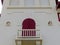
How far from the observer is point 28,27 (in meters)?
11.8

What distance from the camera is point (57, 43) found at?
37.5 feet

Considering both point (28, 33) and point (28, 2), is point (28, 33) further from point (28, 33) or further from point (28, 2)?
point (28, 2)

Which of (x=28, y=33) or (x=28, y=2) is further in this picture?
(x=28, y=2)

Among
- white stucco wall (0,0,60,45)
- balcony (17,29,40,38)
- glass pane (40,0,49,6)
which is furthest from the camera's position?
glass pane (40,0,49,6)

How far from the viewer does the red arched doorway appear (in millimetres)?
11352

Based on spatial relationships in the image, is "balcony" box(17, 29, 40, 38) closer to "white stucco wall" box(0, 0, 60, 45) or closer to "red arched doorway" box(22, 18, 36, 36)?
"red arched doorway" box(22, 18, 36, 36)

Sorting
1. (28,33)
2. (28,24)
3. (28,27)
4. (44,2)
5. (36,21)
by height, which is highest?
(44,2)

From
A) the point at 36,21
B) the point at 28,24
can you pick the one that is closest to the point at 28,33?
the point at 28,24

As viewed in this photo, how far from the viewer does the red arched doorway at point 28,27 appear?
37.2 ft

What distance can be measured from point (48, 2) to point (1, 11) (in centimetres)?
295

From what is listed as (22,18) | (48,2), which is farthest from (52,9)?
(22,18)

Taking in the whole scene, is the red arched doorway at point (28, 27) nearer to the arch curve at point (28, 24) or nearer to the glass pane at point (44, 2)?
the arch curve at point (28, 24)

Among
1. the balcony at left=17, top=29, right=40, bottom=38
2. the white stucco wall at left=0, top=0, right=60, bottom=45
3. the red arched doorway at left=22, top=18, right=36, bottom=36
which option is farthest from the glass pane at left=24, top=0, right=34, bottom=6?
the balcony at left=17, top=29, right=40, bottom=38

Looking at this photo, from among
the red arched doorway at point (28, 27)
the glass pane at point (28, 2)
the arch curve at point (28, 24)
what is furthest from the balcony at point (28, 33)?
the glass pane at point (28, 2)
